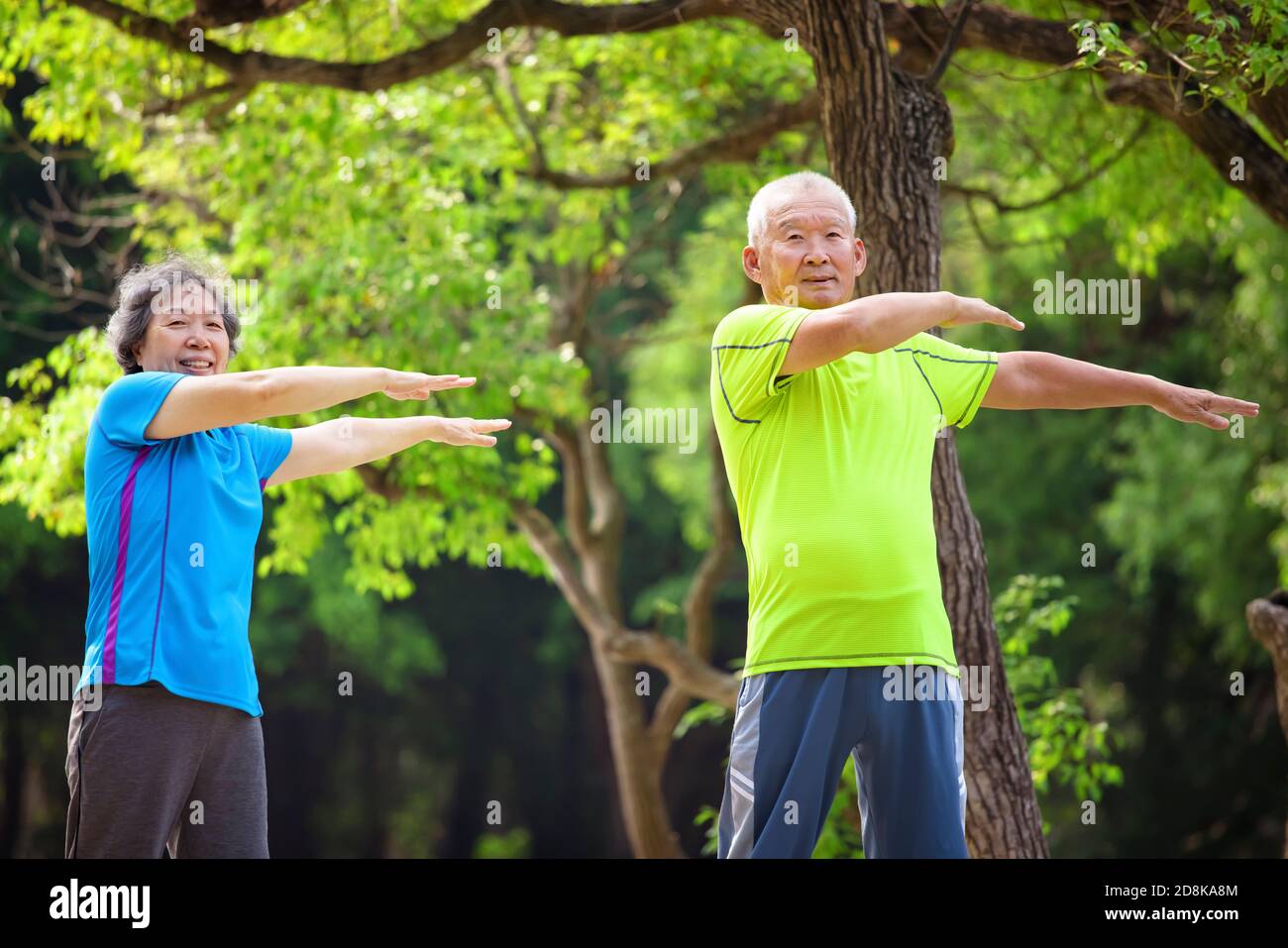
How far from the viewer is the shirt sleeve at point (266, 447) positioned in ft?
10.2

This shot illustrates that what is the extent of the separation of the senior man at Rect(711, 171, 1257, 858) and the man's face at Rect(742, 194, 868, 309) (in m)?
0.06

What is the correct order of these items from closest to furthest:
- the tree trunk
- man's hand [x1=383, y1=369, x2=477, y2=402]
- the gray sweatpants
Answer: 1. the gray sweatpants
2. man's hand [x1=383, y1=369, x2=477, y2=402]
3. the tree trunk

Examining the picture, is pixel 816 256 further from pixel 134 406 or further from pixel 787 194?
pixel 134 406

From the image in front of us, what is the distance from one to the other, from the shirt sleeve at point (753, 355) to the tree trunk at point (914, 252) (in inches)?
66.5

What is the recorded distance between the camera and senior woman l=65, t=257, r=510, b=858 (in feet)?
8.89

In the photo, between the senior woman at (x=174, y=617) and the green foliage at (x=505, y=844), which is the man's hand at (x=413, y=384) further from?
the green foliage at (x=505, y=844)

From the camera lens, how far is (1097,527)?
15.9 m

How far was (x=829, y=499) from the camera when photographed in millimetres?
2791

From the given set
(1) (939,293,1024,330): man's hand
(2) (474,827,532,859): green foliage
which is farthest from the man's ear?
(2) (474,827,532,859): green foliage

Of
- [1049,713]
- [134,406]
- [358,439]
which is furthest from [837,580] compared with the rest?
[1049,713]

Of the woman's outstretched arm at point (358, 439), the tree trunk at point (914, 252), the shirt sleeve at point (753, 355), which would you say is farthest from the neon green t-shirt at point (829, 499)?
the tree trunk at point (914, 252)

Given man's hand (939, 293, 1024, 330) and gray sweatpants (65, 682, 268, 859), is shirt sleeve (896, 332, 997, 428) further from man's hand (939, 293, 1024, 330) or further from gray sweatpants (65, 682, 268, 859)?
gray sweatpants (65, 682, 268, 859)

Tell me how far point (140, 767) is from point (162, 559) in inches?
15.5
